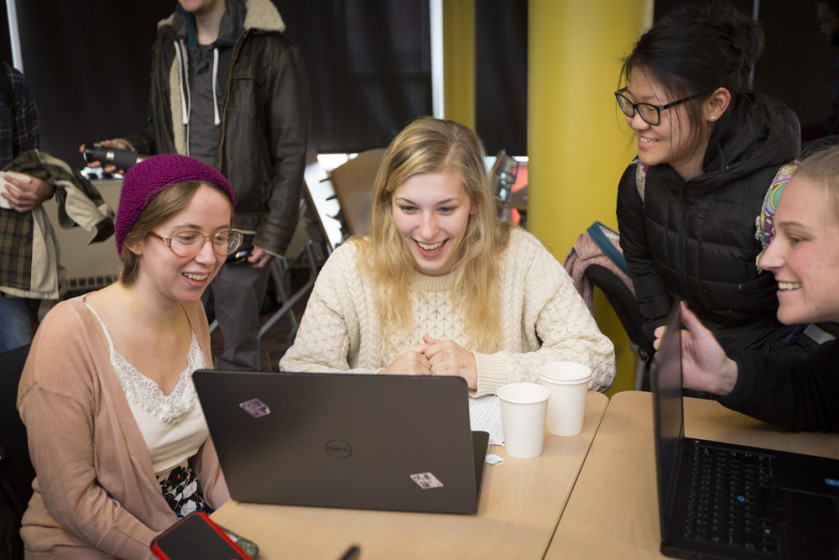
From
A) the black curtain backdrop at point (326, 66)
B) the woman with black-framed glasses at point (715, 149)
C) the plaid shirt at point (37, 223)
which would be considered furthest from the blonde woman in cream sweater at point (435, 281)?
the black curtain backdrop at point (326, 66)

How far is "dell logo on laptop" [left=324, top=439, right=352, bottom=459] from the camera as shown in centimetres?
103

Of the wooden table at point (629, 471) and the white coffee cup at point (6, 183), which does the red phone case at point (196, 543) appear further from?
the white coffee cup at point (6, 183)

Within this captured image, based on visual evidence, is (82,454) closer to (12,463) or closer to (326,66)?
(12,463)

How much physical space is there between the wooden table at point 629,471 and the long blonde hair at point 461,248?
40 centimetres

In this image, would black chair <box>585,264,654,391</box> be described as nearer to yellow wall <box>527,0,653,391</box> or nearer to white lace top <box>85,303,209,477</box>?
yellow wall <box>527,0,653,391</box>

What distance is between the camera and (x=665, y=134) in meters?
1.82

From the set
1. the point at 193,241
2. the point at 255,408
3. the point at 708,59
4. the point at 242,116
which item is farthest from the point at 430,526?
the point at 242,116

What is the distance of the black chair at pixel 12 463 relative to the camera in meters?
1.31

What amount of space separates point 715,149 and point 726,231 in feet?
0.69

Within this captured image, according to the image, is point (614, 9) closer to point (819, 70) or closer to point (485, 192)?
point (485, 192)

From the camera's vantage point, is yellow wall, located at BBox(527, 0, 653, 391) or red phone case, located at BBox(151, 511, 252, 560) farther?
yellow wall, located at BBox(527, 0, 653, 391)

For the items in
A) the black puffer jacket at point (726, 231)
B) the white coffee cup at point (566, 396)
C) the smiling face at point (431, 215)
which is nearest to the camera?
the white coffee cup at point (566, 396)

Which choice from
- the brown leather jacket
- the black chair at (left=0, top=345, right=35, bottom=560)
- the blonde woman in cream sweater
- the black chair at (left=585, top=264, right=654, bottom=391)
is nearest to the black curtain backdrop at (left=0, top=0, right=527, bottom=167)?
the brown leather jacket

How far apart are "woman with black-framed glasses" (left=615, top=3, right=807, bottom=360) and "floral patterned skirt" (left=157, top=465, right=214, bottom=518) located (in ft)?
4.40
